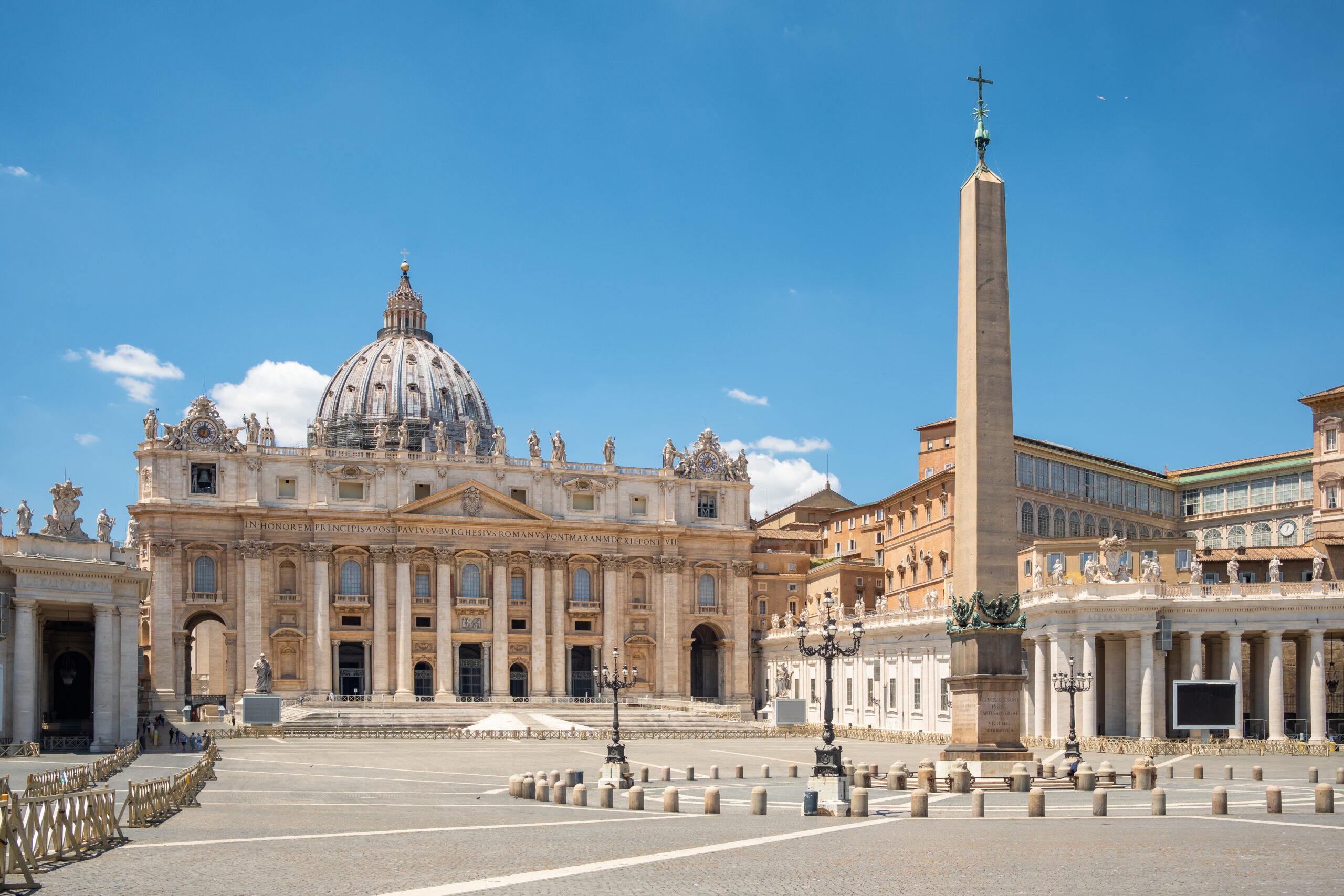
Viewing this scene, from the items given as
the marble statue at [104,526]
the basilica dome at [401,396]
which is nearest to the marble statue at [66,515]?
the marble statue at [104,526]

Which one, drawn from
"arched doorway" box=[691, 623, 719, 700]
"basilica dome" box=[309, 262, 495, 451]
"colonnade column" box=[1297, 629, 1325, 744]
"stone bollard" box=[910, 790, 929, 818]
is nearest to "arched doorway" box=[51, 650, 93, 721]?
"arched doorway" box=[691, 623, 719, 700]

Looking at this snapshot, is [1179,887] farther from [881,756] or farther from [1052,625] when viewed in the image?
[1052,625]

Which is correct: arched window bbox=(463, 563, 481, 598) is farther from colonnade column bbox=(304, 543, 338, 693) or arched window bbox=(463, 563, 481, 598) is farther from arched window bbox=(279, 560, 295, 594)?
arched window bbox=(279, 560, 295, 594)

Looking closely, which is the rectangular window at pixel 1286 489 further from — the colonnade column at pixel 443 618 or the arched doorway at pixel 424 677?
the arched doorway at pixel 424 677

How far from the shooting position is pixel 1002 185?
30.6 m

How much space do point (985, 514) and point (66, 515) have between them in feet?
109

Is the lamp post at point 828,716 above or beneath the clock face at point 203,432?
beneath

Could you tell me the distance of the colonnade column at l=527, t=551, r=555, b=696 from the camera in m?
95.5

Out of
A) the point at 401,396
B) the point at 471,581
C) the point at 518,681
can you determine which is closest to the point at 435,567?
the point at 471,581

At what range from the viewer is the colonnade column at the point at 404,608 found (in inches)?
3639

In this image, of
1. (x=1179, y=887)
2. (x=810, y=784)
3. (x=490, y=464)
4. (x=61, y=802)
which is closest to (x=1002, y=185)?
(x=810, y=784)

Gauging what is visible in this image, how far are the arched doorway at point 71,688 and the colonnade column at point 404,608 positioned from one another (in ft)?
88.9

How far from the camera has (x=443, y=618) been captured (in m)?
93.9

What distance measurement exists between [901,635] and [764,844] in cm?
4891
